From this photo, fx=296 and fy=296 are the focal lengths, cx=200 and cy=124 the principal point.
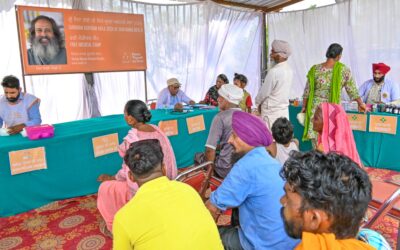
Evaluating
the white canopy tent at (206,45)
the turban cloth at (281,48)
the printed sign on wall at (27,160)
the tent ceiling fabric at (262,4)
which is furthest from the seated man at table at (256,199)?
the tent ceiling fabric at (262,4)

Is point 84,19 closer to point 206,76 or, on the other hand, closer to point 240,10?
point 206,76

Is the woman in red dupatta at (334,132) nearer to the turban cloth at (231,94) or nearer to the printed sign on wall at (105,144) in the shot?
the turban cloth at (231,94)

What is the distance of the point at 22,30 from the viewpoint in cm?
365

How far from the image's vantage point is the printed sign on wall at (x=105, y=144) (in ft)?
9.34

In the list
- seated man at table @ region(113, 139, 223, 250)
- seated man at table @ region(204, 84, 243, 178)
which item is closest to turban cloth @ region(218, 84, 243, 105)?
seated man at table @ region(204, 84, 243, 178)

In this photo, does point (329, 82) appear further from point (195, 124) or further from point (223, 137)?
point (195, 124)

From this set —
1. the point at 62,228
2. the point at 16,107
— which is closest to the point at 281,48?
the point at 62,228

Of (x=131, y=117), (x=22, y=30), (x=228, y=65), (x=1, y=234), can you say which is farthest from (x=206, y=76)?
(x=1, y=234)

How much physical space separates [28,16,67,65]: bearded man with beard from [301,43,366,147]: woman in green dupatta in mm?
3232

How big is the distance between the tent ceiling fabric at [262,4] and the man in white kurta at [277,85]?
3.56m

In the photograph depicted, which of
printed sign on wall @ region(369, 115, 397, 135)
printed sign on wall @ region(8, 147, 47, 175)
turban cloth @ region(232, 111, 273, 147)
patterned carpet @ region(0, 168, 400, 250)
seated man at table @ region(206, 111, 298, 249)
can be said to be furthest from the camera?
printed sign on wall @ region(369, 115, 397, 135)

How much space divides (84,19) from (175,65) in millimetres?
1964

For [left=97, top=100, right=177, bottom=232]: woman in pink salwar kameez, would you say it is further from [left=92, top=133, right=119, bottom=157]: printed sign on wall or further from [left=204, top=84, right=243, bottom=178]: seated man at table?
[left=92, top=133, right=119, bottom=157]: printed sign on wall

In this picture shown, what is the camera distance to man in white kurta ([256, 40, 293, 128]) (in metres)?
2.98
